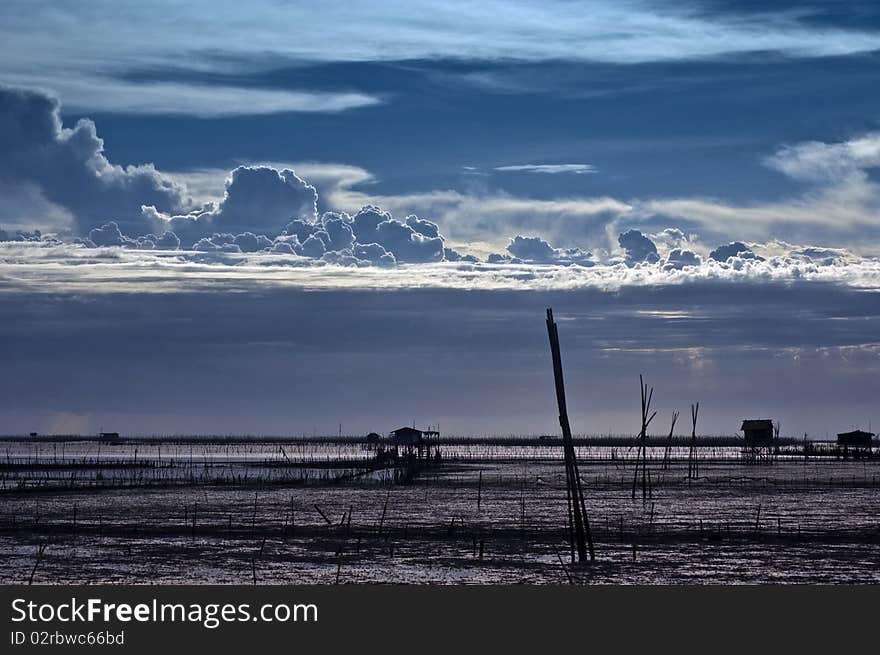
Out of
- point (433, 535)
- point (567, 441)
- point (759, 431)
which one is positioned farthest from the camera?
point (759, 431)

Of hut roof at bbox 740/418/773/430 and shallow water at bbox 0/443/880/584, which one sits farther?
hut roof at bbox 740/418/773/430

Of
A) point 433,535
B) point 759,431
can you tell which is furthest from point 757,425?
point 433,535

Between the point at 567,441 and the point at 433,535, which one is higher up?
the point at 567,441

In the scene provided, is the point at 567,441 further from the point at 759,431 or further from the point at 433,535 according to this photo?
the point at 759,431

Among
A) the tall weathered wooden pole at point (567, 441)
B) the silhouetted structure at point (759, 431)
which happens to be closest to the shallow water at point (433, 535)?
the tall weathered wooden pole at point (567, 441)

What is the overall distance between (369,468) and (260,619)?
103572 millimetres

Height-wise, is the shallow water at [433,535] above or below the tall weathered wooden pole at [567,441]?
below

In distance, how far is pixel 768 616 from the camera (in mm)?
20812

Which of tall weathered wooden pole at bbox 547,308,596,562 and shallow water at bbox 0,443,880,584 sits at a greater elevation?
tall weathered wooden pole at bbox 547,308,596,562

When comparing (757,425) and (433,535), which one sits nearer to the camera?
(433,535)

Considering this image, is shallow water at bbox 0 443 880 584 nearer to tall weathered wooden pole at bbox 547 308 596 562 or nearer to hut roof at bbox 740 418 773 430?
tall weathered wooden pole at bbox 547 308 596 562

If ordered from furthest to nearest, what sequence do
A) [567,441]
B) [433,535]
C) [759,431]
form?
[759,431], [433,535], [567,441]

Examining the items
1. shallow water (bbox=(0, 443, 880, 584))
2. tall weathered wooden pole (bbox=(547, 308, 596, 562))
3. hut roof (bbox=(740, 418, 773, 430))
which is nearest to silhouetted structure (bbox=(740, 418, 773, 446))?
hut roof (bbox=(740, 418, 773, 430))

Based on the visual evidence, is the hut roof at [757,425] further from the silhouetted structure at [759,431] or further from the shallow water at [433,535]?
the shallow water at [433,535]
